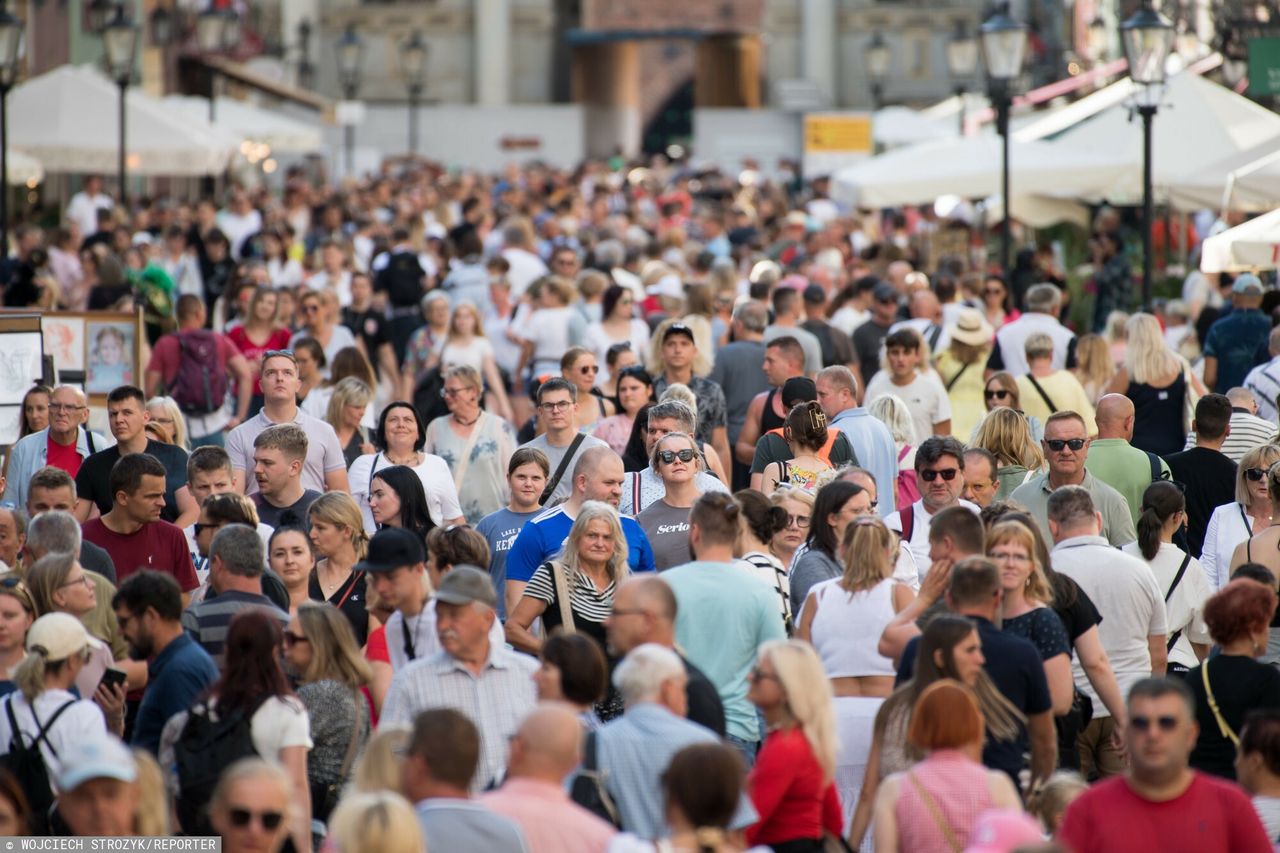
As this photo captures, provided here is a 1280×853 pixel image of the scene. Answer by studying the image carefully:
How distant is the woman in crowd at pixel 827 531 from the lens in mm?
8430

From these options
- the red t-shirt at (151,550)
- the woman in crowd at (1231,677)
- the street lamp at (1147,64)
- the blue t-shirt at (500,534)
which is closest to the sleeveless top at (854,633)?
the woman in crowd at (1231,677)

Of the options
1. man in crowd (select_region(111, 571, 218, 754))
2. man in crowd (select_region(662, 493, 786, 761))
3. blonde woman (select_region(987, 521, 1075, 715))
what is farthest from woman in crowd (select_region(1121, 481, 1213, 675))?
man in crowd (select_region(111, 571, 218, 754))

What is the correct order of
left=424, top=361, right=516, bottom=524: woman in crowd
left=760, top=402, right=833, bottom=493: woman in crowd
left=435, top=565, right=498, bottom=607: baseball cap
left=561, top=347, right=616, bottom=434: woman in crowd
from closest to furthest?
left=435, top=565, right=498, bottom=607: baseball cap → left=760, top=402, right=833, bottom=493: woman in crowd → left=424, top=361, right=516, bottom=524: woman in crowd → left=561, top=347, right=616, bottom=434: woman in crowd

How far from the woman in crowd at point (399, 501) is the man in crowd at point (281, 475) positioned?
300mm

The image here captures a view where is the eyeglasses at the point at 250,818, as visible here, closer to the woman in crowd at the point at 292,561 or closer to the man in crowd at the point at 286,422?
the woman in crowd at the point at 292,561

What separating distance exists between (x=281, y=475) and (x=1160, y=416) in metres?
5.61

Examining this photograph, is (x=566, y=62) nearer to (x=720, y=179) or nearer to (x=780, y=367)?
(x=720, y=179)

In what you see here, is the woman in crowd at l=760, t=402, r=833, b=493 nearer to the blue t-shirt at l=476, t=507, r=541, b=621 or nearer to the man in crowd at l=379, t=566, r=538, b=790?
the blue t-shirt at l=476, t=507, r=541, b=621

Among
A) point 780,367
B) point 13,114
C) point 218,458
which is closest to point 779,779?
point 218,458

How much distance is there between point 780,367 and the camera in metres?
12.6

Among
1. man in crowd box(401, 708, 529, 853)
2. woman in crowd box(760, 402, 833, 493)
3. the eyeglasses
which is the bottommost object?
the eyeglasses

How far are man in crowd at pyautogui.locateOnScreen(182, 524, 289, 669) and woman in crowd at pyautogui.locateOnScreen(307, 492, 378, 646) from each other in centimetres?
87

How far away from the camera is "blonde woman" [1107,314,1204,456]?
1295 centimetres

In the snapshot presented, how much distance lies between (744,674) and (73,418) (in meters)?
4.60
